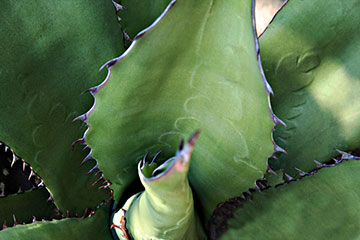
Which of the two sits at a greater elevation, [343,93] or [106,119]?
[106,119]

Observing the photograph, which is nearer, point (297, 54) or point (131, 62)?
point (131, 62)

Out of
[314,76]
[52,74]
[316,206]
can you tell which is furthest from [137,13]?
[316,206]

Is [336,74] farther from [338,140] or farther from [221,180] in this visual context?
[221,180]

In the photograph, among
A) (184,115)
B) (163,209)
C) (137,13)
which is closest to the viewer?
(163,209)

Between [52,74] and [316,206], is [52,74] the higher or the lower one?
the higher one

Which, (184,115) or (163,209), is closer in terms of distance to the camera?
(163,209)

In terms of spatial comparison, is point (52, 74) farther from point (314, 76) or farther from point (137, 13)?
point (314, 76)

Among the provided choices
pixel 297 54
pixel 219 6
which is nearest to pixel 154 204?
pixel 219 6
